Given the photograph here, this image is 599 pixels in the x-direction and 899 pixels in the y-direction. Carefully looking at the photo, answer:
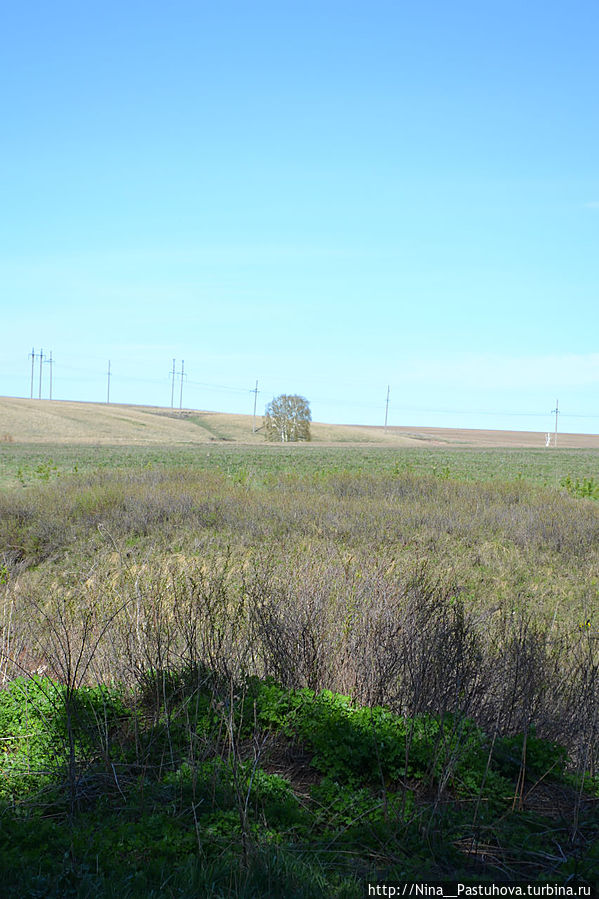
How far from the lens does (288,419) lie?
8450 centimetres

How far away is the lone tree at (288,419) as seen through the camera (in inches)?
3319

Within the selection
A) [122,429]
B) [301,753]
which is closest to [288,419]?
[122,429]

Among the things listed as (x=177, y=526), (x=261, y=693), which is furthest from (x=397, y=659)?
(x=177, y=526)

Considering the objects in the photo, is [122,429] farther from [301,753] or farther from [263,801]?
[263,801]

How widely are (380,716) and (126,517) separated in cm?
1080

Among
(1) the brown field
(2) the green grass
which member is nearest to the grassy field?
(2) the green grass

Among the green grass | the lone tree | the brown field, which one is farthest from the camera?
the lone tree

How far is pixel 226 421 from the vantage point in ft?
350

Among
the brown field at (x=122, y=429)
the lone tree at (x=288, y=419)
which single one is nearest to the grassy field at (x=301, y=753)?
the brown field at (x=122, y=429)

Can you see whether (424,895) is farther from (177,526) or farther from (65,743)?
(177,526)

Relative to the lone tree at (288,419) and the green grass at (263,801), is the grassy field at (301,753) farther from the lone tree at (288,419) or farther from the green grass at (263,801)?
the lone tree at (288,419)

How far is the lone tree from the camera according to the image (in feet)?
277

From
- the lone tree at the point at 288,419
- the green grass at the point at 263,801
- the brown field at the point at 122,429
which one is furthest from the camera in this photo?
the lone tree at the point at 288,419

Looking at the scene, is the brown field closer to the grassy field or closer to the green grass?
the grassy field
